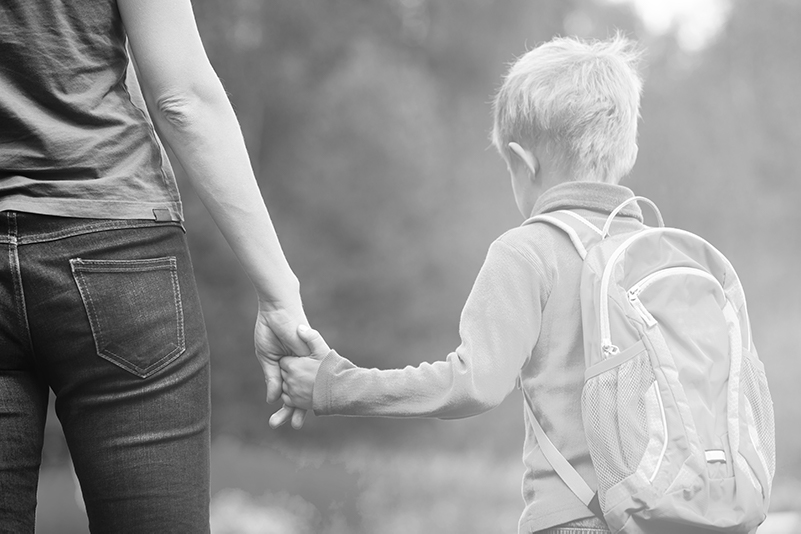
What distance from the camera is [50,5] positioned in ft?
4.50

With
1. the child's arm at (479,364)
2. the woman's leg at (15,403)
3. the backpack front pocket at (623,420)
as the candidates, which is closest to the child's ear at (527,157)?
the child's arm at (479,364)

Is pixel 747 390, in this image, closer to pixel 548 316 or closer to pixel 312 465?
pixel 548 316

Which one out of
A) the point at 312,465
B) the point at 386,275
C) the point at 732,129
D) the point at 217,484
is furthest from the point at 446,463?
the point at 732,129

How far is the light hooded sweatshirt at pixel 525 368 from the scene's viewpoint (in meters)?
1.74

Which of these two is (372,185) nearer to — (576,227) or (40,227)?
(576,227)

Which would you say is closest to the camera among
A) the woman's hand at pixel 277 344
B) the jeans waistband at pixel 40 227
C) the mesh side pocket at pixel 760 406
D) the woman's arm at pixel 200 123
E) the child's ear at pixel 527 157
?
the jeans waistband at pixel 40 227

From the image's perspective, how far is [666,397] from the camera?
64.6 inches

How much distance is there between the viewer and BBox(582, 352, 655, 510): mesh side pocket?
1.63 metres

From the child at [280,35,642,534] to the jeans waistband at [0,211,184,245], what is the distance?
0.61 m

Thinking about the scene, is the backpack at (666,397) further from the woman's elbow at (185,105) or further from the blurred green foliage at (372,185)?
the blurred green foliage at (372,185)

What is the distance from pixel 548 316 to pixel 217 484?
820 cm

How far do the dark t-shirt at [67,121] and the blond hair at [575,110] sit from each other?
33.6 inches

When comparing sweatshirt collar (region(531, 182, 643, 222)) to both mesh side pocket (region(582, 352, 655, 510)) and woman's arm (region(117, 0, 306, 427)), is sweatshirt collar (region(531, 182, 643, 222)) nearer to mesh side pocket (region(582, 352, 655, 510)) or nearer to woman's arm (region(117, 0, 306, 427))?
mesh side pocket (region(582, 352, 655, 510))

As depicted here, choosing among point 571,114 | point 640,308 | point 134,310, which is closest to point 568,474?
point 640,308
